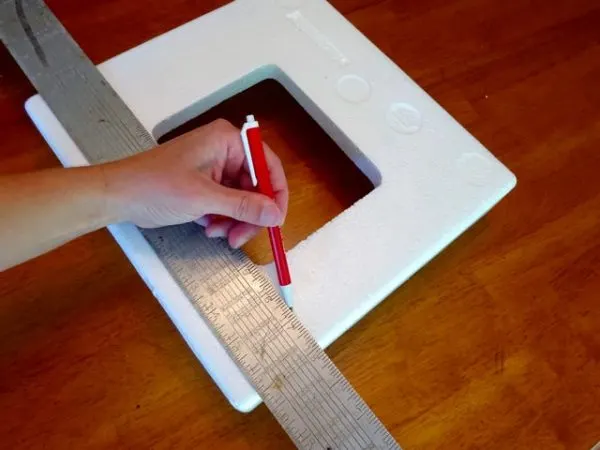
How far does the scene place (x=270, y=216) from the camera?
57 centimetres

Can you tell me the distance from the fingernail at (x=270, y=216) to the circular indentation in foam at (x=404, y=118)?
207mm

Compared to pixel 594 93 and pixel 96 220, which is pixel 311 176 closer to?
pixel 96 220

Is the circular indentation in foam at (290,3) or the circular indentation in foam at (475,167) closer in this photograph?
the circular indentation in foam at (475,167)

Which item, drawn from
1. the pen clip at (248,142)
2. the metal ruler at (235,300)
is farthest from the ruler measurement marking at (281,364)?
the pen clip at (248,142)

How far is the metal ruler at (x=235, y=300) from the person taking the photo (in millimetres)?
541

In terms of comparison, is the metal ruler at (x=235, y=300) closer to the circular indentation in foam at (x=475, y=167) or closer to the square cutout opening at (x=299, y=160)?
the square cutout opening at (x=299, y=160)

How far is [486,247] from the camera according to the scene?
2.23 feet

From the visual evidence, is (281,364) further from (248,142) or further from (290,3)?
(290,3)

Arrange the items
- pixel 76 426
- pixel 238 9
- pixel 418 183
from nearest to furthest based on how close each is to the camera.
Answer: pixel 76 426, pixel 418 183, pixel 238 9

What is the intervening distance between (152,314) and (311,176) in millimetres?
235

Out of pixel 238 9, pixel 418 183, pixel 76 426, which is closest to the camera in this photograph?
pixel 76 426

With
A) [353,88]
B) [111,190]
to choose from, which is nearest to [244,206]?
[111,190]

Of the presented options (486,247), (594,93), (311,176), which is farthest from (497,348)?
(594,93)

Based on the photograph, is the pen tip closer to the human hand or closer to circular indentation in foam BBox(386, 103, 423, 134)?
the human hand
